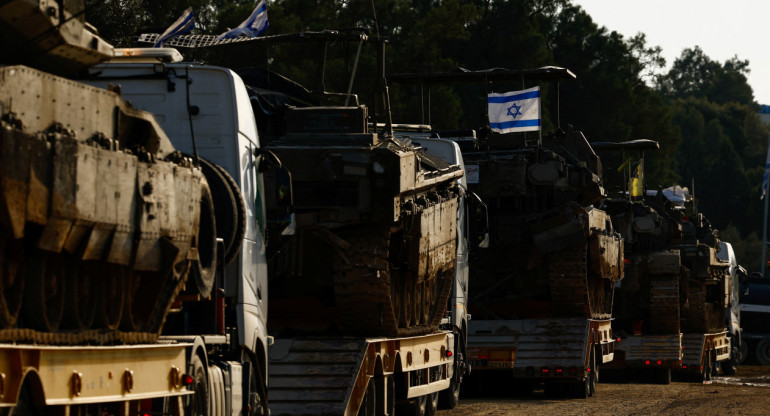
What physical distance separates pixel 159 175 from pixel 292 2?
36951 mm

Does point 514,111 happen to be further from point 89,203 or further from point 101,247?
point 89,203

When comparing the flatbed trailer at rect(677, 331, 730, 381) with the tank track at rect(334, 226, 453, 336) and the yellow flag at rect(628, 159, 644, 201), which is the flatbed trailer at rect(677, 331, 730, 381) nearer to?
the yellow flag at rect(628, 159, 644, 201)

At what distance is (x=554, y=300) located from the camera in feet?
87.8

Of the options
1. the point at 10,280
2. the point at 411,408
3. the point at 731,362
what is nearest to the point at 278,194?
the point at 411,408

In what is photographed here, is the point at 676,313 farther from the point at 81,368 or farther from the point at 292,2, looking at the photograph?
the point at 81,368

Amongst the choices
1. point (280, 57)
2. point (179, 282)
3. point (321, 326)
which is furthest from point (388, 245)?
point (280, 57)

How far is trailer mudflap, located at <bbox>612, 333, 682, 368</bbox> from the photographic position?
1297 inches

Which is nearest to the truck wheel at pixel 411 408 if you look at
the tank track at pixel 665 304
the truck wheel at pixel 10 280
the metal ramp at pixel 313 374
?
the metal ramp at pixel 313 374

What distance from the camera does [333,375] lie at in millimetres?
14477

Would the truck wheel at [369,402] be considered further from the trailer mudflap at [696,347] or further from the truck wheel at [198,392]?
the trailer mudflap at [696,347]

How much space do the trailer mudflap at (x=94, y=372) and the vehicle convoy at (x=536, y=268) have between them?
14936 millimetres

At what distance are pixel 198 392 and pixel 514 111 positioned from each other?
2282 centimetres

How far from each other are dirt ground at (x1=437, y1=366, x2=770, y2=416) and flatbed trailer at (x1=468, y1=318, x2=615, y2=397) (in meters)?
0.48

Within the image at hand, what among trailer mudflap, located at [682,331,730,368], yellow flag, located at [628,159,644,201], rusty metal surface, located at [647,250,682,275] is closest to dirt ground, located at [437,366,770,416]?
rusty metal surface, located at [647,250,682,275]
